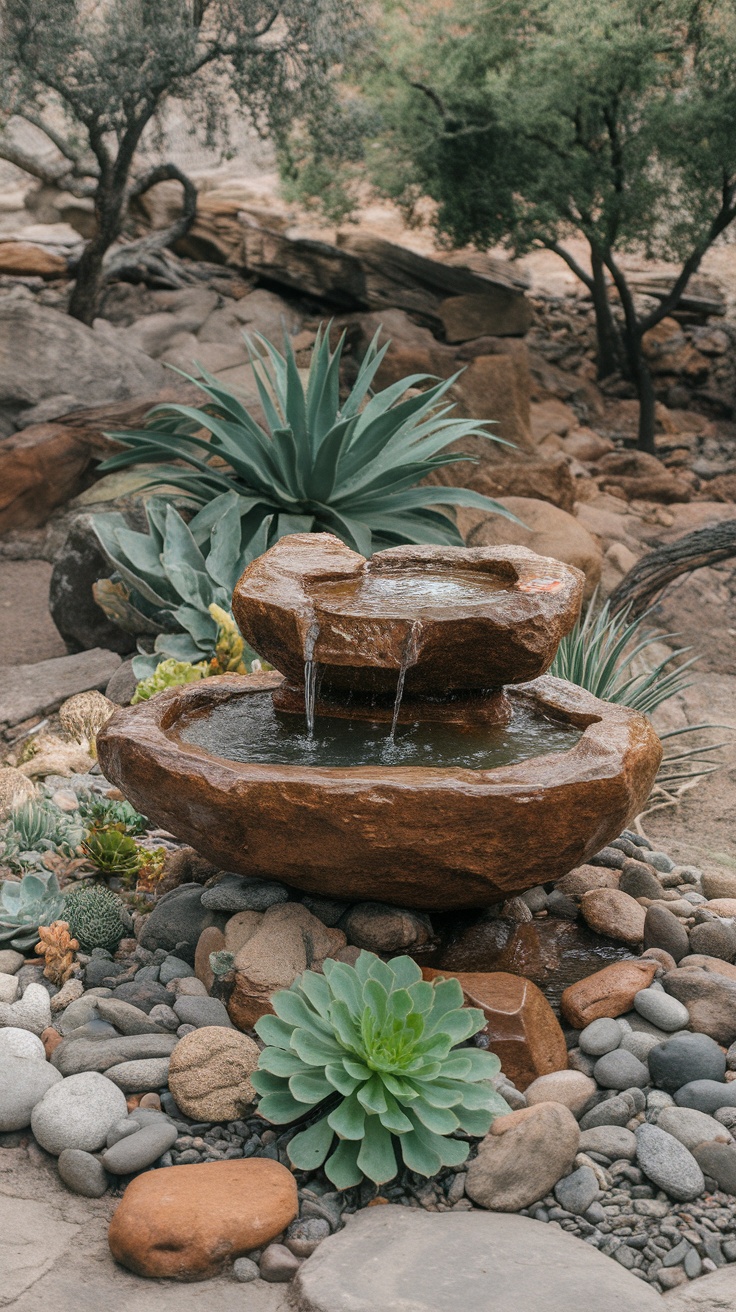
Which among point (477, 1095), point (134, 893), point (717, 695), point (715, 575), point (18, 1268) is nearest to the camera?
point (18, 1268)

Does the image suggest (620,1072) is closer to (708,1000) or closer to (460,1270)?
(708,1000)

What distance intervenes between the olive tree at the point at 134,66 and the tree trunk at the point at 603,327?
13.0ft

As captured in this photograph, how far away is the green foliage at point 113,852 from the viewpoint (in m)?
3.55

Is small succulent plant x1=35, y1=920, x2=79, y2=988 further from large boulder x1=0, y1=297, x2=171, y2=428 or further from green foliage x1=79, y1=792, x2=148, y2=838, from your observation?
large boulder x1=0, y1=297, x2=171, y2=428

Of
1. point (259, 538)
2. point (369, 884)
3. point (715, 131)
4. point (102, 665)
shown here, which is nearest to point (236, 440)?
point (259, 538)

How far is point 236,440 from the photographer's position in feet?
18.6

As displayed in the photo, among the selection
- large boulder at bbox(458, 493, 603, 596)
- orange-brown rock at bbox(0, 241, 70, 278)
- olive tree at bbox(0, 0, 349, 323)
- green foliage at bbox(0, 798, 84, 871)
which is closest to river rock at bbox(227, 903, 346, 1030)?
green foliage at bbox(0, 798, 84, 871)

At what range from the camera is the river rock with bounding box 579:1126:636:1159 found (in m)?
2.44

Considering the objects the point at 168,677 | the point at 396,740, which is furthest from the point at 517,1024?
the point at 168,677

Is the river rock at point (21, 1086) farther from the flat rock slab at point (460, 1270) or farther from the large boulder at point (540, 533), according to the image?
the large boulder at point (540, 533)

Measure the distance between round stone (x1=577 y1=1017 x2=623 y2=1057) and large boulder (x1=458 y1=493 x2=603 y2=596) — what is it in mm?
4188

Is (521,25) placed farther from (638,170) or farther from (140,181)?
A: (140,181)

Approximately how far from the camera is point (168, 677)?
14.6 feet

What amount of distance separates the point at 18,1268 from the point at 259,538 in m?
3.68
